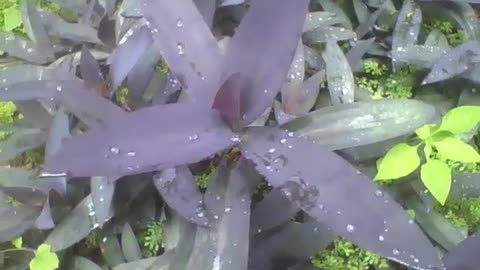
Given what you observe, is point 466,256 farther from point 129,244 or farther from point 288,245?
point 129,244


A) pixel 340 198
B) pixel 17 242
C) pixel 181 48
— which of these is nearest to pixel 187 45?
pixel 181 48

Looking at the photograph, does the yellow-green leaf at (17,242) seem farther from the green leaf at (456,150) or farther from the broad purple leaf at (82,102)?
the green leaf at (456,150)

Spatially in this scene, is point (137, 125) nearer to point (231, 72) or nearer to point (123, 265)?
point (231, 72)

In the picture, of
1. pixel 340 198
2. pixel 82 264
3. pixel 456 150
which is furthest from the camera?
pixel 82 264

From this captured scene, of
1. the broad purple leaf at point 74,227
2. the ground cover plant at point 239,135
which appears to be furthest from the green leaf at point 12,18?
the broad purple leaf at point 74,227

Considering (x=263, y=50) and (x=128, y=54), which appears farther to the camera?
(x=128, y=54)

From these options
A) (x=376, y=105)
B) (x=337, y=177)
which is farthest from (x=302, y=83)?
(x=337, y=177)

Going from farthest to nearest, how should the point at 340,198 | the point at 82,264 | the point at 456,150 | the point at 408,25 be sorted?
the point at 408,25 < the point at 82,264 < the point at 456,150 < the point at 340,198
